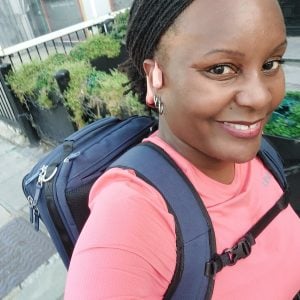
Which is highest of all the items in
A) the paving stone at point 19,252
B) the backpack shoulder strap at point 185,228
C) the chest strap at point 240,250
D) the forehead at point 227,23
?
the forehead at point 227,23

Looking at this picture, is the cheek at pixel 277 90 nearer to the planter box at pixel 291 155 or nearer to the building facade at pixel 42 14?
the planter box at pixel 291 155

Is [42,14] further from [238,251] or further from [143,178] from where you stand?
[238,251]

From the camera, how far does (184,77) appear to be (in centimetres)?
105

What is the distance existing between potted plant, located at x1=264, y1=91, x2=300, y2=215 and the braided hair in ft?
4.11

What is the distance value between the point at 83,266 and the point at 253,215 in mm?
670

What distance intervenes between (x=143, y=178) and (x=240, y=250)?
0.41 m

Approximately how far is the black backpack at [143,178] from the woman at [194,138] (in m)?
0.04

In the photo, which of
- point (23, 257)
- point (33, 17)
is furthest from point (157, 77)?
point (33, 17)

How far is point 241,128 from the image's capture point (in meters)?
1.10

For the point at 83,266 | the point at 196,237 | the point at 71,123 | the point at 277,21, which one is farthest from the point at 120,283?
the point at 71,123

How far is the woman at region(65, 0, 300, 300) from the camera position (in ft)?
3.16

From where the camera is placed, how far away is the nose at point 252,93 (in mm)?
1023

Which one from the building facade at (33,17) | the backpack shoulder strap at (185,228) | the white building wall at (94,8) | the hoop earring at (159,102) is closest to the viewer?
the backpack shoulder strap at (185,228)

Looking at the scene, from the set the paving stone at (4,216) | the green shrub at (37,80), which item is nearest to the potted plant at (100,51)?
the green shrub at (37,80)
